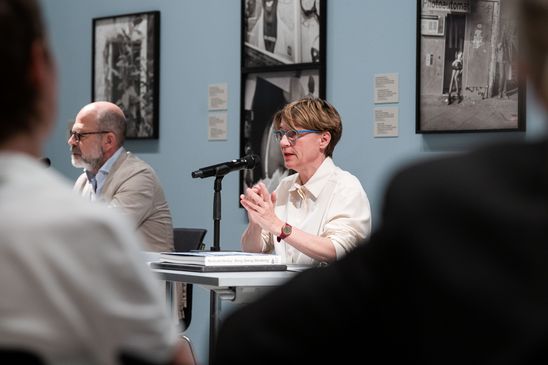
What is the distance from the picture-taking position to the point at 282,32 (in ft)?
20.0

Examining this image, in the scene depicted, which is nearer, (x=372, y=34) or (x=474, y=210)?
(x=474, y=210)

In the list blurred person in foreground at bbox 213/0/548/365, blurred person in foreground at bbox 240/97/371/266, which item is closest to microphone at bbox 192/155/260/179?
blurred person in foreground at bbox 240/97/371/266

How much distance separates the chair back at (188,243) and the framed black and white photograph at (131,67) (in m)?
1.58

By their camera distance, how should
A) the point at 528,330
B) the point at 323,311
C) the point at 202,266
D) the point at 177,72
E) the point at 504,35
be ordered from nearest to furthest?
the point at 528,330, the point at 323,311, the point at 202,266, the point at 504,35, the point at 177,72

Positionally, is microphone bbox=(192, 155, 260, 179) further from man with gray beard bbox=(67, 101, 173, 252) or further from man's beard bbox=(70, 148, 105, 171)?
man's beard bbox=(70, 148, 105, 171)

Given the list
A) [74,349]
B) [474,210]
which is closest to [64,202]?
[74,349]

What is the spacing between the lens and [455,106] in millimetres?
5410

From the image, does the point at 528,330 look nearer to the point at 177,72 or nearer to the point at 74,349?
the point at 74,349

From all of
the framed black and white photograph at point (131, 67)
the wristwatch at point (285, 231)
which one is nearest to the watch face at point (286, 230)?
the wristwatch at point (285, 231)

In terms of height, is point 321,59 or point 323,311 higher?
point 321,59

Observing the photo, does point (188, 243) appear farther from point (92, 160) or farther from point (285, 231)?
point (285, 231)

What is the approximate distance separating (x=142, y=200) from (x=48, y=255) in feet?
13.7

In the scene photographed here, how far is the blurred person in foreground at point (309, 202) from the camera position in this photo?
4.42 m

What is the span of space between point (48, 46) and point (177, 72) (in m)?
5.51
